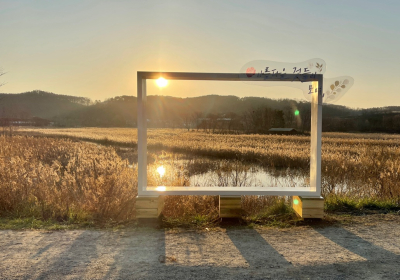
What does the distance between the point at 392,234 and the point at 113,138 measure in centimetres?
1590

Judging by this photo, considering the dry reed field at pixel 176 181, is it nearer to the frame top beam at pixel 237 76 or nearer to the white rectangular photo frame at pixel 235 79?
the white rectangular photo frame at pixel 235 79

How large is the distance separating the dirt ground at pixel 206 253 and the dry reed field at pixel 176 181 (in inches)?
29.0

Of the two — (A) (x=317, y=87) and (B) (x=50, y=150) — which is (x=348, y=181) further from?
(B) (x=50, y=150)

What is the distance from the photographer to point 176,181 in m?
6.93

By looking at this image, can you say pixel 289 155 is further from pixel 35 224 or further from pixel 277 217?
pixel 35 224

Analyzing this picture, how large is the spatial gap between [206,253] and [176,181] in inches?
137

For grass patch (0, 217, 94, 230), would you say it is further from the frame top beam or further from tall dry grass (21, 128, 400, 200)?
tall dry grass (21, 128, 400, 200)

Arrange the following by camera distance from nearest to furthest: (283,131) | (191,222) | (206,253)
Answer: (206,253) → (191,222) → (283,131)

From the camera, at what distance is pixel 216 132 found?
8.17m

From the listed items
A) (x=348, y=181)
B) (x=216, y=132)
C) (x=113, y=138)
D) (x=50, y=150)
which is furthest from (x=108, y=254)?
(x=113, y=138)

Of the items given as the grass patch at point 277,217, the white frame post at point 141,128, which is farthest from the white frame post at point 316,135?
the white frame post at point 141,128

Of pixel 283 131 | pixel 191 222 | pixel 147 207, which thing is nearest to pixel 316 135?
pixel 191 222

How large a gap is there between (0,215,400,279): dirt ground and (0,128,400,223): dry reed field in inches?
29.0

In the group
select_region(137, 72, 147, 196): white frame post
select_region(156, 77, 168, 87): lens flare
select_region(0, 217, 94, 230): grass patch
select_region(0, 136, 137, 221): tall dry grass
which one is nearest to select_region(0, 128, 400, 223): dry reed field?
select_region(0, 136, 137, 221): tall dry grass
